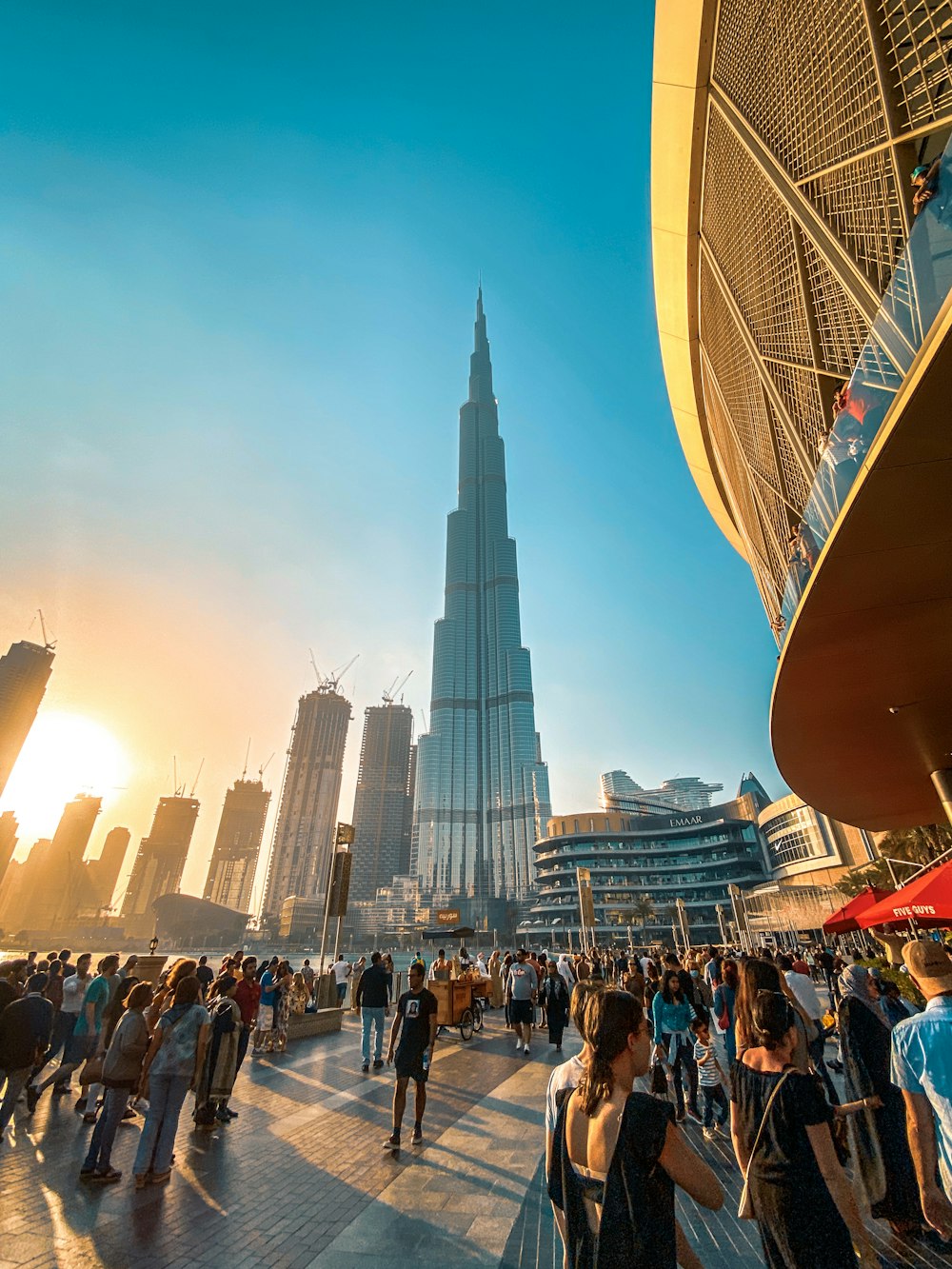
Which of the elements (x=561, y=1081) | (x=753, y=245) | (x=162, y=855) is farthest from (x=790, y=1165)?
(x=162, y=855)

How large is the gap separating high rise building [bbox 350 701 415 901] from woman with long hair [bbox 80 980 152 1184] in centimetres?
16330

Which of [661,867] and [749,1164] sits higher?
[661,867]

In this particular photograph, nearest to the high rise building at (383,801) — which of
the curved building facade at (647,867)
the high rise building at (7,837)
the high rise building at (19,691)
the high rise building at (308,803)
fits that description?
the high rise building at (308,803)

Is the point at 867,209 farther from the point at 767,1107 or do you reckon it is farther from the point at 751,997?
the point at 767,1107

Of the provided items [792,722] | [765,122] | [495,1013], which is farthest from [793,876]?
[765,122]

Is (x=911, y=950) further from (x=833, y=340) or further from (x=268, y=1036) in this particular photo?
(x=268, y=1036)

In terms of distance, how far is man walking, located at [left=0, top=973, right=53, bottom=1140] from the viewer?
556 centimetres

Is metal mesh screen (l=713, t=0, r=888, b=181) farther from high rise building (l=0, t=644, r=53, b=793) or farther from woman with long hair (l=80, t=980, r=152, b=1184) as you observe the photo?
high rise building (l=0, t=644, r=53, b=793)

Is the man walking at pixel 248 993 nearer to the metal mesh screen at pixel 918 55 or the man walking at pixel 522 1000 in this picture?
the man walking at pixel 522 1000

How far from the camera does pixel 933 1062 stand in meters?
2.74

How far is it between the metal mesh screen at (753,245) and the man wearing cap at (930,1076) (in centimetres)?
1178

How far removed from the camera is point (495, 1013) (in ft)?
64.0

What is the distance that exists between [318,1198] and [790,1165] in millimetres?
4158

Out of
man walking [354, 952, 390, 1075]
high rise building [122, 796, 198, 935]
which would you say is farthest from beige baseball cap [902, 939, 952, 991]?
high rise building [122, 796, 198, 935]
